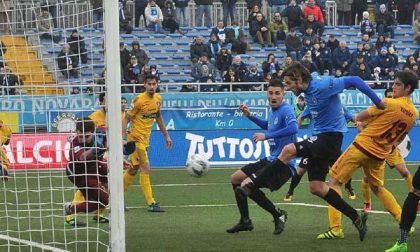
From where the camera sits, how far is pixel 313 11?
123ft

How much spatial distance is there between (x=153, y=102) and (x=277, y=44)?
2088cm

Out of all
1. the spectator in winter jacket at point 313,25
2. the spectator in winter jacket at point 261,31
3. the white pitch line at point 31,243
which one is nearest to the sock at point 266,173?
the white pitch line at point 31,243

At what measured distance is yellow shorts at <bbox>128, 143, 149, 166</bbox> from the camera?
1717cm

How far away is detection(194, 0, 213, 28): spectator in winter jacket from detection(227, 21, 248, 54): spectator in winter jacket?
5.22 feet

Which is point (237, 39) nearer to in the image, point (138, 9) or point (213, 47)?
point (213, 47)

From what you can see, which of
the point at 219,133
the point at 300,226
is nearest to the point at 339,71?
the point at 219,133

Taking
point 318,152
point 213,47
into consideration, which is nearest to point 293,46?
point 213,47

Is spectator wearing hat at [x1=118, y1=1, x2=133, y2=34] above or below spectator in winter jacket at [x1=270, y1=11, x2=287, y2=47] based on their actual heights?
above

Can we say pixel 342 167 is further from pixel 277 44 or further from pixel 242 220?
pixel 277 44

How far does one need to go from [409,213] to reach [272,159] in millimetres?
3060


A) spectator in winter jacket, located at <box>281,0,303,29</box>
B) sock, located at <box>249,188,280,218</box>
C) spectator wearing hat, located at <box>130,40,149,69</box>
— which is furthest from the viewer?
spectator in winter jacket, located at <box>281,0,303,29</box>

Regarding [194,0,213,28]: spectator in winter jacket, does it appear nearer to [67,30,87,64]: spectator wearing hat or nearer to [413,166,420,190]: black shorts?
[67,30,87,64]: spectator wearing hat

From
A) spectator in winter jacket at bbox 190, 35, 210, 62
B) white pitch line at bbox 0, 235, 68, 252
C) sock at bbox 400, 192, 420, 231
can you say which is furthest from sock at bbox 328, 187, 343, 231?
spectator in winter jacket at bbox 190, 35, 210, 62

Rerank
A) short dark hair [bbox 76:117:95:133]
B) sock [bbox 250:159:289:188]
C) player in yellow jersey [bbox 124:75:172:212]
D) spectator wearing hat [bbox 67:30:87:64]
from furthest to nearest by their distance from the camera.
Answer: player in yellow jersey [bbox 124:75:172:212] < sock [bbox 250:159:289:188] < short dark hair [bbox 76:117:95:133] < spectator wearing hat [bbox 67:30:87:64]
